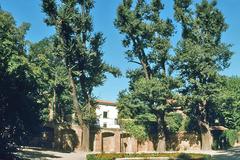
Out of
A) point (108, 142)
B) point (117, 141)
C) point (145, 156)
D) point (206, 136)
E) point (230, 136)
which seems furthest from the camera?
point (230, 136)

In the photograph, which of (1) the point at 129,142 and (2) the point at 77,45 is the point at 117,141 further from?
(2) the point at 77,45

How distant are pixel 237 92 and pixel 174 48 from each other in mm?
20269

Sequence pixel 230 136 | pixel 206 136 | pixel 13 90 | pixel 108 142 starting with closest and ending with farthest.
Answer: pixel 13 90 < pixel 206 136 < pixel 108 142 < pixel 230 136

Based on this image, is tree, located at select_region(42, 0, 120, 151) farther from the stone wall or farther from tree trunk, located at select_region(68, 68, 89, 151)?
the stone wall

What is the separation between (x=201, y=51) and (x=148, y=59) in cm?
709

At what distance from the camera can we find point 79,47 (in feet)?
142

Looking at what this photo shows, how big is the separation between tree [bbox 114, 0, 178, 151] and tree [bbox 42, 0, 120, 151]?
4307 mm

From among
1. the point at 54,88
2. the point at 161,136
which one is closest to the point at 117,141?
the point at 161,136

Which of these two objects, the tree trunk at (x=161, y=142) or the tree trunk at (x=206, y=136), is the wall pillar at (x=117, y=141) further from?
the tree trunk at (x=206, y=136)

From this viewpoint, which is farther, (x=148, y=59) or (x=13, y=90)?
(x=148, y=59)

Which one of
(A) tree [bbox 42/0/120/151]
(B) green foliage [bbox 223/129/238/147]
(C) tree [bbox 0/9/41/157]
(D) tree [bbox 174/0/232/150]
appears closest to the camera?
(C) tree [bbox 0/9/41/157]

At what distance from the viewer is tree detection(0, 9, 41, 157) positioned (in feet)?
86.3

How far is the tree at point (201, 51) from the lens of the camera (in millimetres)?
48594

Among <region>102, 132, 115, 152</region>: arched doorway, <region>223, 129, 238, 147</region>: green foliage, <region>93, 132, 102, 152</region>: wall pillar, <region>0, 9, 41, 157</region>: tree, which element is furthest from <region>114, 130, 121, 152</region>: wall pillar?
<region>0, 9, 41, 157</region>: tree
